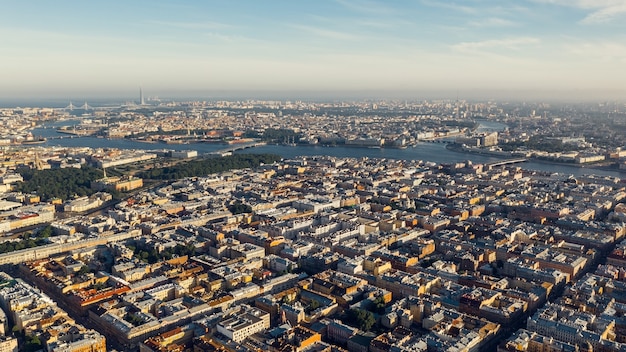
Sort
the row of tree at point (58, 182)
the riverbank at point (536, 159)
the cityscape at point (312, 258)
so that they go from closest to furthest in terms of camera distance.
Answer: the cityscape at point (312, 258) < the row of tree at point (58, 182) < the riverbank at point (536, 159)

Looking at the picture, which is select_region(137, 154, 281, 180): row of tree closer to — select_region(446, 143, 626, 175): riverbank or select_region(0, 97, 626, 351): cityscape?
select_region(0, 97, 626, 351): cityscape

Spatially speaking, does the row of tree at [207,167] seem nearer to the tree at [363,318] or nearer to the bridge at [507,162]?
the bridge at [507,162]

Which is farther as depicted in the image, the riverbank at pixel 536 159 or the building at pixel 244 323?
the riverbank at pixel 536 159

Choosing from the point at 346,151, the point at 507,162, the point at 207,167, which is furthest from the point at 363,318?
the point at 346,151

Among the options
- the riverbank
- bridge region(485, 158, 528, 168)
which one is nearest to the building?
bridge region(485, 158, 528, 168)

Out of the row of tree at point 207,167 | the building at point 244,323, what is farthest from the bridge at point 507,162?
the building at point 244,323

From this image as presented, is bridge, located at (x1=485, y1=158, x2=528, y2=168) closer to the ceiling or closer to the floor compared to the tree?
closer to the floor

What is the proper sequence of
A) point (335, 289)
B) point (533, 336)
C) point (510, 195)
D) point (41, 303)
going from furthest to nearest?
point (510, 195) < point (335, 289) < point (41, 303) < point (533, 336)

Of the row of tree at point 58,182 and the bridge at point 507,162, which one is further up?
the bridge at point 507,162

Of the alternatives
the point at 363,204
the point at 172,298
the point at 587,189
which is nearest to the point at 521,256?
the point at 363,204

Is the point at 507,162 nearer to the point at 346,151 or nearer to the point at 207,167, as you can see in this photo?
the point at 346,151

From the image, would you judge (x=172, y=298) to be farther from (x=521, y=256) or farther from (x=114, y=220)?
(x=521, y=256)
